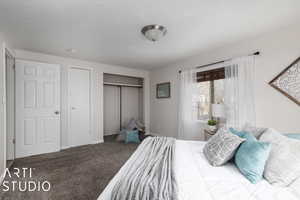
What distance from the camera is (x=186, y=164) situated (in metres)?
1.41

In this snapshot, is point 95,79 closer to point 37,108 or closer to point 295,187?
point 37,108

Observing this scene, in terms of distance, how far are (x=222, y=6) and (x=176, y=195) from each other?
210 cm

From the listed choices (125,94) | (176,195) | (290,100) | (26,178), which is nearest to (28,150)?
(26,178)

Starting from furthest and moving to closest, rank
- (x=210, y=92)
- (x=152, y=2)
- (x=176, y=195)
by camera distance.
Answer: (x=210, y=92) < (x=152, y=2) < (x=176, y=195)

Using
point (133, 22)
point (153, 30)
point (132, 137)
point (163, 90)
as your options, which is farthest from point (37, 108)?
point (163, 90)

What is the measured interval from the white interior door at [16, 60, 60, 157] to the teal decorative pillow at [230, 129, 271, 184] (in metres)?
3.79

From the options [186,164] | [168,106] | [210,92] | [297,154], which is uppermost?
[210,92]

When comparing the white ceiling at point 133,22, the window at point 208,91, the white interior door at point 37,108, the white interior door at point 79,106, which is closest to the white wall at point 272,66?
the white ceiling at point 133,22

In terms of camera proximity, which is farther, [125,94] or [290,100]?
[125,94]

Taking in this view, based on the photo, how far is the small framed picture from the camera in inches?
174

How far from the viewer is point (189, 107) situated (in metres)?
3.67

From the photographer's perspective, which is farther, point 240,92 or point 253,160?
point 240,92

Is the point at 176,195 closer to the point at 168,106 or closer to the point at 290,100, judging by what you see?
the point at 290,100

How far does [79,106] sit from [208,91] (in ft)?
11.3
